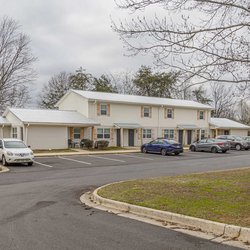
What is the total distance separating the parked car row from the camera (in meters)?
31.5

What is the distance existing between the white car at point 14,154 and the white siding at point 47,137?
993cm

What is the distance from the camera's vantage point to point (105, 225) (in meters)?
7.60

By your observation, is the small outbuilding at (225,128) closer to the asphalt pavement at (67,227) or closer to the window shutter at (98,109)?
the window shutter at (98,109)

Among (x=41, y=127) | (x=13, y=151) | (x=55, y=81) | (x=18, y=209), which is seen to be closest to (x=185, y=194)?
(x=18, y=209)

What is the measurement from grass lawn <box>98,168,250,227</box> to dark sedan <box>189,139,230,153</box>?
74.3ft

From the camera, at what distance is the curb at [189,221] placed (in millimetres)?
6652

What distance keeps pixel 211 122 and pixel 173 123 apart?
346 inches

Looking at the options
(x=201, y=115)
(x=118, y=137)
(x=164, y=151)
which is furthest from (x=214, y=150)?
(x=201, y=115)

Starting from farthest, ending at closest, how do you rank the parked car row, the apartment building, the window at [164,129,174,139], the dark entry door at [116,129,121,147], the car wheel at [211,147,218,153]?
1. the window at [164,129,174,139]
2. the dark entry door at [116,129,121,147]
3. the apartment building
4. the car wheel at [211,147,218,153]
5. the parked car row

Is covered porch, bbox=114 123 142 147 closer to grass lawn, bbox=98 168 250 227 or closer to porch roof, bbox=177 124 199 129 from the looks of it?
porch roof, bbox=177 124 199 129

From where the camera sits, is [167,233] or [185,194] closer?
[167,233]

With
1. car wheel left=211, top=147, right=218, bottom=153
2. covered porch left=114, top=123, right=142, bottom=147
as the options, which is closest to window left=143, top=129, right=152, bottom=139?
covered porch left=114, top=123, right=142, bottom=147

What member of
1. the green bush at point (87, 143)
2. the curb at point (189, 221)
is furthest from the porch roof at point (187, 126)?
the curb at point (189, 221)

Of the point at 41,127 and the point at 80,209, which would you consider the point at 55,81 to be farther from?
the point at 80,209
